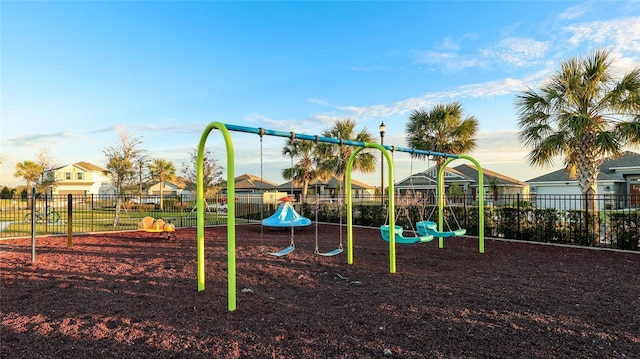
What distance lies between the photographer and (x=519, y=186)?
114 feet

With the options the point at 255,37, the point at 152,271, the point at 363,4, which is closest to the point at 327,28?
the point at 363,4

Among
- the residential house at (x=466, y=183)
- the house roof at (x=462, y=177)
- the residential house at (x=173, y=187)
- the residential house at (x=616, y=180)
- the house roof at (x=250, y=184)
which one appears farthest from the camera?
the house roof at (x=250, y=184)

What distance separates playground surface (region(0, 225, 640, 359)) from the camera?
334 centimetres

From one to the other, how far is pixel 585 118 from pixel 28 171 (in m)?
44.8

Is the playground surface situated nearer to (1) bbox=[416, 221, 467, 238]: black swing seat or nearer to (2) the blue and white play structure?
(1) bbox=[416, 221, 467, 238]: black swing seat

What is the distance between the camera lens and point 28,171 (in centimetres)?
3494

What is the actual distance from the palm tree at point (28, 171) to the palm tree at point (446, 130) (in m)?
35.6

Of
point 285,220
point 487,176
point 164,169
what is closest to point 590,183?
point 285,220

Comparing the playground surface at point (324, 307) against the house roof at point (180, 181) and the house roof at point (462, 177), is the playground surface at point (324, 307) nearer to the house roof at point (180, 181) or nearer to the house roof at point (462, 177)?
the house roof at point (180, 181)

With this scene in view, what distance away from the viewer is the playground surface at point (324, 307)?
11.0 ft

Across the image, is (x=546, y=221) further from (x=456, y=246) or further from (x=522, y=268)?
(x=522, y=268)

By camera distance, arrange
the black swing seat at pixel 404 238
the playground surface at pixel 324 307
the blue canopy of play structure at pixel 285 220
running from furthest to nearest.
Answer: the blue canopy of play structure at pixel 285 220 → the black swing seat at pixel 404 238 → the playground surface at pixel 324 307

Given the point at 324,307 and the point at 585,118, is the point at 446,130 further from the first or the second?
the point at 324,307

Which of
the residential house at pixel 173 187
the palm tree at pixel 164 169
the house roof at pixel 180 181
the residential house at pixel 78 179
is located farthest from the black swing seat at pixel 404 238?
the residential house at pixel 78 179
